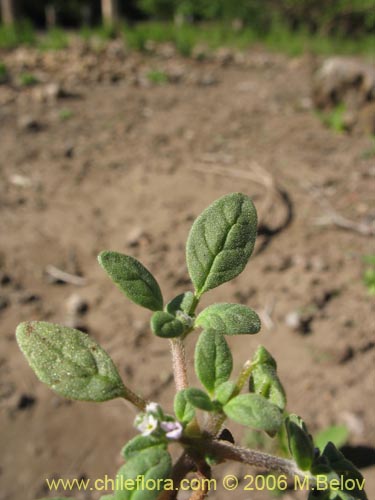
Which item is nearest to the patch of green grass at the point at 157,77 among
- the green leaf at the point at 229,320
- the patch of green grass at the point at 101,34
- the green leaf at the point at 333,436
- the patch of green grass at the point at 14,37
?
the patch of green grass at the point at 101,34

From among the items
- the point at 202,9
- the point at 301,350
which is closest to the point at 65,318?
the point at 301,350

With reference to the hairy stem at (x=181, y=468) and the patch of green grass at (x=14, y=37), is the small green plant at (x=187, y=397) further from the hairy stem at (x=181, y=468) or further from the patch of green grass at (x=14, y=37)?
the patch of green grass at (x=14, y=37)

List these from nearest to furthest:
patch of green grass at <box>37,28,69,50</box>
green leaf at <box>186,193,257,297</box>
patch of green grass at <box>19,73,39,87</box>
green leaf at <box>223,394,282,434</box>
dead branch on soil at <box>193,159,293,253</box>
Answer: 1. green leaf at <box>223,394,282,434</box>
2. green leaf at <box>186,193,257,297</box>
3. dead branch on soil at <box>193,159,293,253</box>
4. patch of green grass at <box>19,73,39,87</box>
5. patch of green grass at <box>37,28,69,50</box>

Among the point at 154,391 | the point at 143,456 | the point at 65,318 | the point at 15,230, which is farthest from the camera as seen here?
the point at 15,230

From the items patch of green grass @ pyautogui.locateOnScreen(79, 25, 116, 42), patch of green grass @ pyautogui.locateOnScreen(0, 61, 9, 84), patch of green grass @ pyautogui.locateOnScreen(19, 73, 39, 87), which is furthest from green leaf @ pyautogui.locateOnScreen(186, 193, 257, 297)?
patch of green grass @ pyautogui.locateOnScreen(79, 25, 116, 42)

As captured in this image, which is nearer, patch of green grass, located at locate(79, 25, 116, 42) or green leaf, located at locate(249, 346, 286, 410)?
green leaf, located at locate(249, 346, 286, 410)

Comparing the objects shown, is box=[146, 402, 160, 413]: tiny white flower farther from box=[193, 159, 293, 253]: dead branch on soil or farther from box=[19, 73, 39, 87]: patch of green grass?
box=[19, 73, 39, 87]: patch of green grass

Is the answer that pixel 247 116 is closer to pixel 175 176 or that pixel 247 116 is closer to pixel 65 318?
pixel 175 176
